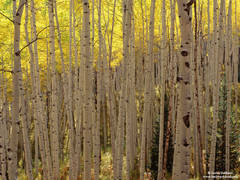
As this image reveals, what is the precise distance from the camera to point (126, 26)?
377 centimetres

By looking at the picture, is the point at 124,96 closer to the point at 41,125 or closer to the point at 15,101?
the point at 15,101

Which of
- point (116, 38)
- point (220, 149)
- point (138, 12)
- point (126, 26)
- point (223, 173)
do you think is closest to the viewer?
point (126, 26)

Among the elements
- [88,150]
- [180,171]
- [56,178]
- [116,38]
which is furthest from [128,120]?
[116,38]

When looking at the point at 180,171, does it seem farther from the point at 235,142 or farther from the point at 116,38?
the point at 116,38

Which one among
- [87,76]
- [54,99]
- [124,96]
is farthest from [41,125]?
[87,76]

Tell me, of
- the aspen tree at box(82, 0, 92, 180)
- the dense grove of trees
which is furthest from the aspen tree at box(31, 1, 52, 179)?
the aspen tree at box(82, 0, 92, 180)

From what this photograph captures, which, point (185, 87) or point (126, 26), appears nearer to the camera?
point (185, 87)

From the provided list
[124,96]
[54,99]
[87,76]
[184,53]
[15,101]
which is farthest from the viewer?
[54,99]

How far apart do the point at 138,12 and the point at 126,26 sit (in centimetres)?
525

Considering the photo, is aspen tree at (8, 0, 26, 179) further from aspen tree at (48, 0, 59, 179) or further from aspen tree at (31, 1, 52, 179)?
aspen tree at (31, 1, 52, 179)

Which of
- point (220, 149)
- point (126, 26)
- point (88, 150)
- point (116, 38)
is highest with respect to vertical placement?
point (116, 38)

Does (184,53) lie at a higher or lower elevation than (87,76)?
higher

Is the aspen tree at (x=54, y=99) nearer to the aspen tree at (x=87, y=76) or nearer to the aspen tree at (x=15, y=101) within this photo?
the aspen tree at (x=87, y=76)

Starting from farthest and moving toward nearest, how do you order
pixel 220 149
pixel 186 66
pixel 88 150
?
pixel 220 149 < pixel 88 150 < pixel 186 66
